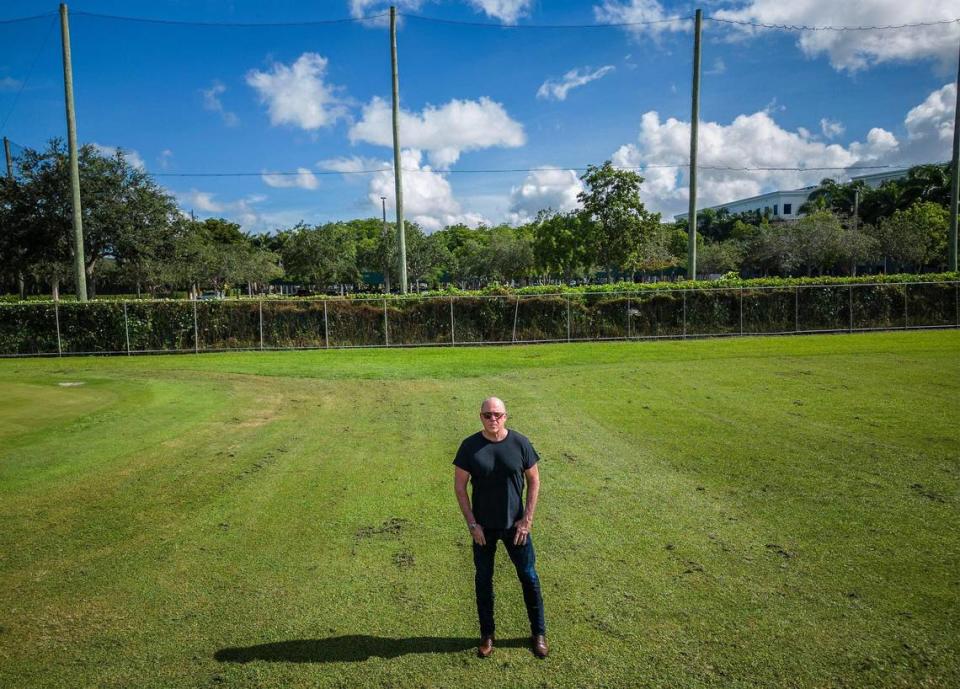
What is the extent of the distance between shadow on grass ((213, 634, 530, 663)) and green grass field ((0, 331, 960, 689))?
21 mm

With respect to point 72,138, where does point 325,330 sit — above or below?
below

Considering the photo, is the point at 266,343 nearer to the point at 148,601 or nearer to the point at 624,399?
the point at 624,399

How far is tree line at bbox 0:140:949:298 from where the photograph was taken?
33.7 metres

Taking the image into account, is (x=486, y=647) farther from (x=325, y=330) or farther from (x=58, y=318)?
(x=58, y=318)

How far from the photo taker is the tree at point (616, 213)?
120 ft

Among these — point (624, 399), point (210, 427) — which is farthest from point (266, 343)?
point (624, 399)

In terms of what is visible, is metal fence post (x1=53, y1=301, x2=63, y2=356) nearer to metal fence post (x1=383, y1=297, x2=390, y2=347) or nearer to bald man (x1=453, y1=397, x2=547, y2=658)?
metal fence post (x1=383, y1=297, x2=390, y2=347)

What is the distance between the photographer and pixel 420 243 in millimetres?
73625

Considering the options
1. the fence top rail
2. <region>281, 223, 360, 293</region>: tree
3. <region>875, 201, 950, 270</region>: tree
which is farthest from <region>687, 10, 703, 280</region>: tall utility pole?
<region>281, 223, 360, 293</region>: tree

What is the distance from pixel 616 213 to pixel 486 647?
35.0 metres

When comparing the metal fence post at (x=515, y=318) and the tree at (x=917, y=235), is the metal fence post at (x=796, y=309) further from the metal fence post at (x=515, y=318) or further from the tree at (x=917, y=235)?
the tree at (x=917, y=235)

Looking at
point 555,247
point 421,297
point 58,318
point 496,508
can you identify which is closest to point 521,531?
point 496,508

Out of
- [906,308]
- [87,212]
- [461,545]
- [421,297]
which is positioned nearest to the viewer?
[461,545]

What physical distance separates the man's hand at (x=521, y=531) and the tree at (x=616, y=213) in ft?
114
